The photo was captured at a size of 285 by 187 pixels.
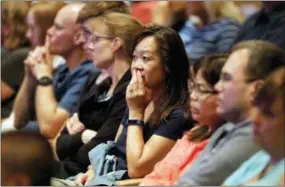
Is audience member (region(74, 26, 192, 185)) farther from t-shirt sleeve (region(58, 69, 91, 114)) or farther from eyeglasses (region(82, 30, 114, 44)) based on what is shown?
t-shirt sleeve (region(58, 69, 91, 114))

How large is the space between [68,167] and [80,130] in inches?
5.7

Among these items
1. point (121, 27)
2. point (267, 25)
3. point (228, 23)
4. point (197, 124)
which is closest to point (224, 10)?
point (228, 23)

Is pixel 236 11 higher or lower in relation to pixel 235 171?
higher

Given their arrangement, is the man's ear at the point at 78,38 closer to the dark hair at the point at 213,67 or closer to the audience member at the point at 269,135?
the dark hair at the point at 213,67

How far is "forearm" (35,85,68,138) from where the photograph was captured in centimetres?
328

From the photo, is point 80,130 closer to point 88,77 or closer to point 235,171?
point 88,77

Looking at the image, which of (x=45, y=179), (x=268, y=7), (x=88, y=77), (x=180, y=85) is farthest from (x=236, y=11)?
(x=45, y=179)

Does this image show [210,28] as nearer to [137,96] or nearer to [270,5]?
[270,5]

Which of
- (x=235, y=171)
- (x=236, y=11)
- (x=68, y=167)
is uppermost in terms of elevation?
(x=236, y=11)

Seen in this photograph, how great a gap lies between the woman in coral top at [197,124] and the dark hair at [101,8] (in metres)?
0.42

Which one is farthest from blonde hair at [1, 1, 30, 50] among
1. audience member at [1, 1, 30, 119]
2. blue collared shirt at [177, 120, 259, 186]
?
blue collared shirt at [177, 120, 259, 186]

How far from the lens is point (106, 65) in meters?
3.10

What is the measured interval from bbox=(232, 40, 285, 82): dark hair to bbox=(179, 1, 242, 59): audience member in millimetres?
158

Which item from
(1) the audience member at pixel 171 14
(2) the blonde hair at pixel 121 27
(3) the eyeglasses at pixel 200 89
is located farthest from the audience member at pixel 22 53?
(3) the eyeglasses at pixel 200 89
